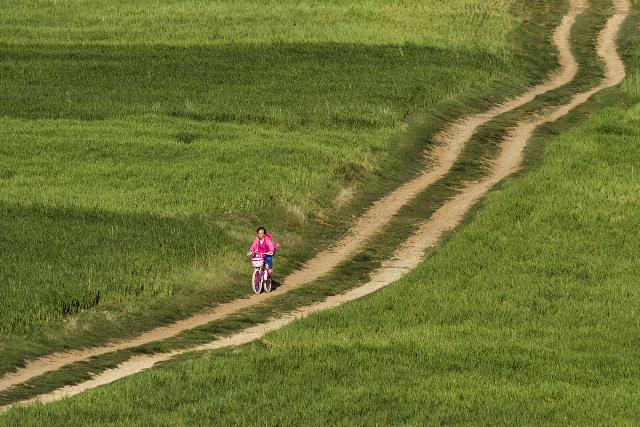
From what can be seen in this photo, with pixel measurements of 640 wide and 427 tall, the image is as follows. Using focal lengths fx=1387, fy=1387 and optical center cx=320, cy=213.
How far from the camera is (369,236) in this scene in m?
40.0

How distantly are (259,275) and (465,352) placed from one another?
8.50 m

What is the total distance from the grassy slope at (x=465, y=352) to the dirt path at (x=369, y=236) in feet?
4.95

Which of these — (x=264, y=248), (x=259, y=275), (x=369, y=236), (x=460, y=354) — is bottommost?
(x=369, y=236)

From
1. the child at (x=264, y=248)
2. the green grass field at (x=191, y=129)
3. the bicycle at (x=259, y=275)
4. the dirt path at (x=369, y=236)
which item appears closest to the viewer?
the dirt path at (x=369, y=236)

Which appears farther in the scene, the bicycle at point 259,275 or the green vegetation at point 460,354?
the bicycle at point 259,275

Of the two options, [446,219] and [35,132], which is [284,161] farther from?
[35,132]

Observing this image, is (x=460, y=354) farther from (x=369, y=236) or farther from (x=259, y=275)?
(x=369, y=236)

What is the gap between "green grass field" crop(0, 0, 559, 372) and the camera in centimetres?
3250

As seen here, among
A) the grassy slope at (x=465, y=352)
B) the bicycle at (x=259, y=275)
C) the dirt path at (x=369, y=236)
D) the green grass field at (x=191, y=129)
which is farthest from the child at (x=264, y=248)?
the grassy slope at (x=465, y=352)

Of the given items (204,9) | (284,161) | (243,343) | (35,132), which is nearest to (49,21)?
(204,9)

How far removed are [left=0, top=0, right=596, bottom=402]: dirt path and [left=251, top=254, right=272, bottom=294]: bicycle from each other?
265 mm

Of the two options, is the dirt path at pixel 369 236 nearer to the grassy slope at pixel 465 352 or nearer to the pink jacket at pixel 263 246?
the pink jacket at pixel 263 246

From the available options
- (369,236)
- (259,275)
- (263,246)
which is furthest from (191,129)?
(259,275)

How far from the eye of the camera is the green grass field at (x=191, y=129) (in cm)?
3250
